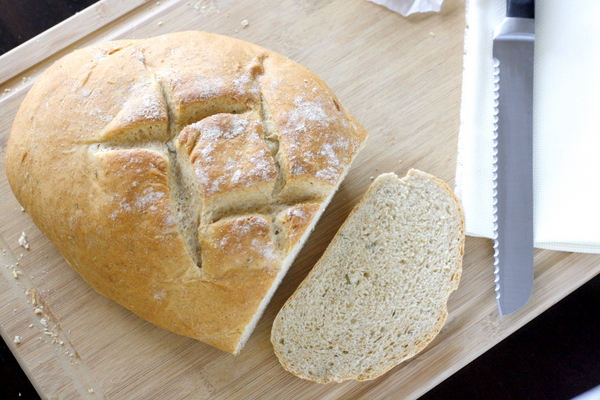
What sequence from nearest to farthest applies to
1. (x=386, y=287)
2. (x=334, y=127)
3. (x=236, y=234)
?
(x=236, y=234) → (x=334, y=127) → (x=386, y=287)

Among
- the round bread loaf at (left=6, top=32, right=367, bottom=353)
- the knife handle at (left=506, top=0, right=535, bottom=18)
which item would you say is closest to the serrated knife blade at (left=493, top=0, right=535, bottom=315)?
the knife handle at (left=506, top=0, right=535, bottom=18)

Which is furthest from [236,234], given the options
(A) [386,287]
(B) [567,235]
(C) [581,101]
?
(C) [581,101]

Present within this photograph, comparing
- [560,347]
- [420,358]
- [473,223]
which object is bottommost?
[560,347]

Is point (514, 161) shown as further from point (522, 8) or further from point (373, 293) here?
point (373, 293)

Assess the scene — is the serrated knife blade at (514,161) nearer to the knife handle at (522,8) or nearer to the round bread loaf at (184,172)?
the knife handle at (522,8)

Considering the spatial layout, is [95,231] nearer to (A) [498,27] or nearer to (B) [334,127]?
(B) [334,127]
